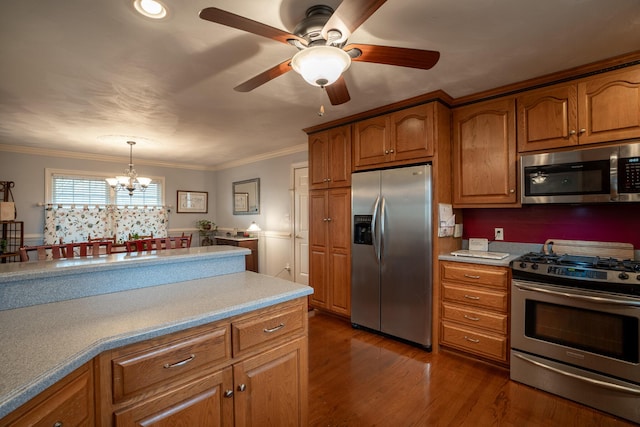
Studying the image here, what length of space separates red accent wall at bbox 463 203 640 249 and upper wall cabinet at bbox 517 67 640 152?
566 mm

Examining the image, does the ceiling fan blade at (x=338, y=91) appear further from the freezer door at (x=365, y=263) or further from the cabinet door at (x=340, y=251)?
the cabinet door at (x=340, y=251)

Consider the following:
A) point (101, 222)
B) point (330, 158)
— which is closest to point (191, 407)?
point (330, 158)

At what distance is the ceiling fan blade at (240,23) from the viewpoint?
113 centimetres

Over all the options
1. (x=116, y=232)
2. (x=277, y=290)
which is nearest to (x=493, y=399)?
(x=277, y=290)

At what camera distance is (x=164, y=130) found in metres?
3.66

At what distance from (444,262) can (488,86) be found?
150 centimetres

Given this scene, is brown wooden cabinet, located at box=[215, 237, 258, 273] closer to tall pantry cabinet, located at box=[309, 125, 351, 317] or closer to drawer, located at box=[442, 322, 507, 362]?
tall pantry cabinet, located at box=[309, 125, 351, 317]

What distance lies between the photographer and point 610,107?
205cm

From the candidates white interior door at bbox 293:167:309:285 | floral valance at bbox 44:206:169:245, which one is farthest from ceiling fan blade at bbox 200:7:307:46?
floral valance at bbox 44:206:169:245

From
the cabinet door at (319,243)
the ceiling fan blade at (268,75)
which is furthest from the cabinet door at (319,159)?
the ceiling fan blade at (268,75)

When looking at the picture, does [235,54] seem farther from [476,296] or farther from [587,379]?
[587,379]

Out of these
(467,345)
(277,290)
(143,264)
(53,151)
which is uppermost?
(53,151)

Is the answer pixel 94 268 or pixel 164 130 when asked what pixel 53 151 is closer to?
pixel 164 130

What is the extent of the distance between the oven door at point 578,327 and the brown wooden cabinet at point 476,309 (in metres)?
0.10
